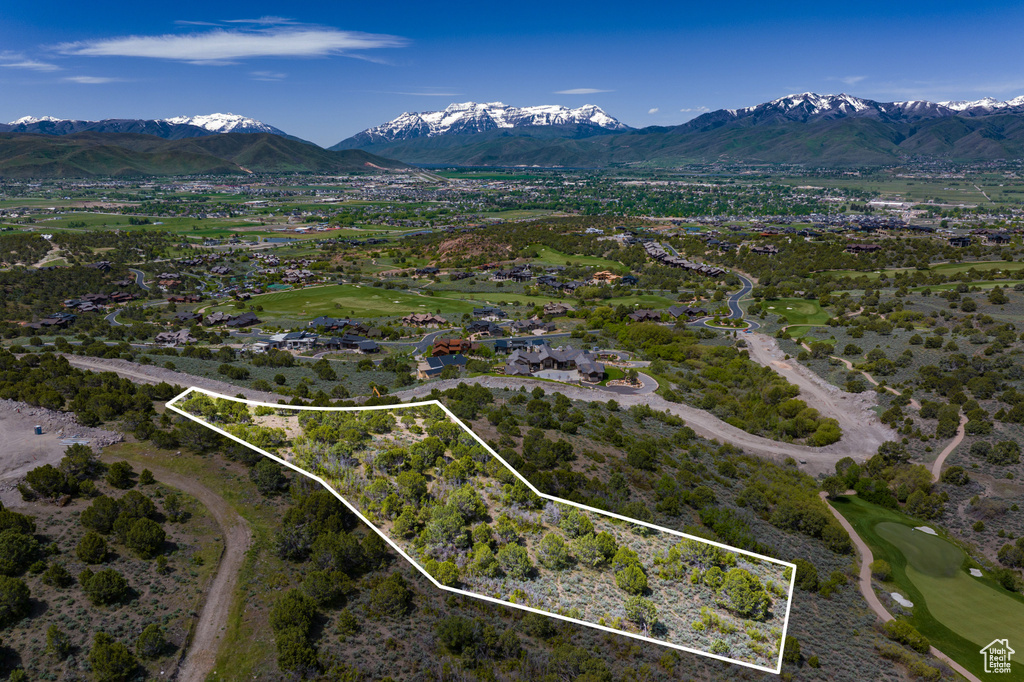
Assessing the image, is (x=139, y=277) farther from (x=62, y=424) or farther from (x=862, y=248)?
(x=862, y=248)

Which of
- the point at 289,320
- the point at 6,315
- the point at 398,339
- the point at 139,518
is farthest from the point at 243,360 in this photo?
the point at 6,315

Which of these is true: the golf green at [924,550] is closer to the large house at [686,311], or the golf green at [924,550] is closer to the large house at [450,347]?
the large house at [450,347]

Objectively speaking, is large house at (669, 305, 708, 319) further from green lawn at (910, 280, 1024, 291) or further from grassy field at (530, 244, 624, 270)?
green lawn at (910, 280, 1024, 291)

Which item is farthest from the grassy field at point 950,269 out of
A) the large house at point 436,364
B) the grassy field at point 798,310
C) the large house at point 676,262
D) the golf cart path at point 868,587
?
the golf cart path at point 868,587

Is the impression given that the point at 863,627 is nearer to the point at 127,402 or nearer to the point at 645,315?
the point at 127,402

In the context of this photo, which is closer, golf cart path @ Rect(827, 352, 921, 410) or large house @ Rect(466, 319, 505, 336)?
golf cart path @ Rect(827, 352, 921, 410)

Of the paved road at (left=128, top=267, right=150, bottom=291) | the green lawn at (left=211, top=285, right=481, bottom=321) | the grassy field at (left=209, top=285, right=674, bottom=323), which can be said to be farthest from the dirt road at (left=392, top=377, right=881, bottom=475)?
the paved road at (left=128, top=267, right=150, bottom=291)
